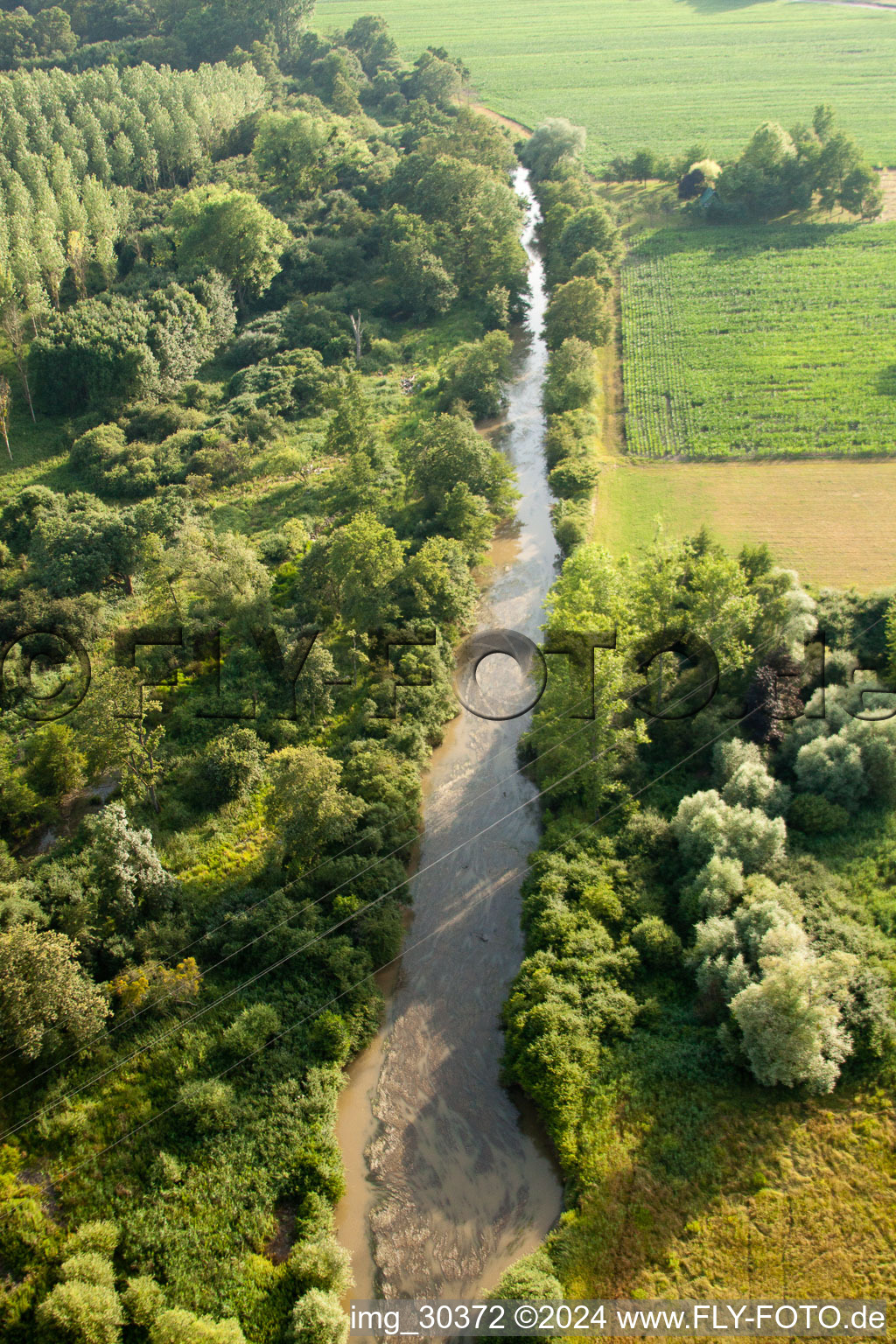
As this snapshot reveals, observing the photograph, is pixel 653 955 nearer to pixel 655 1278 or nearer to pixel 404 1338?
pixel 655 1278

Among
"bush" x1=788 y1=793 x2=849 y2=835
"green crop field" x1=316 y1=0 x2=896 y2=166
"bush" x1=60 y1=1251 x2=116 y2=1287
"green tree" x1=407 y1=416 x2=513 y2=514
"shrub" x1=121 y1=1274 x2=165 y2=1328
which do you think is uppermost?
"green crop field" x1=316 y1=0 x2=896 y2=166

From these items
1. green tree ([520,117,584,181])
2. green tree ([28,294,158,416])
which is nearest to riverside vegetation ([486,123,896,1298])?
green tree ([28,294,158,416])

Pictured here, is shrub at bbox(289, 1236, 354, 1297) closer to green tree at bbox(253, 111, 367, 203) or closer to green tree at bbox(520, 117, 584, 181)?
green tree at bbox(253, 111, 367, 203)

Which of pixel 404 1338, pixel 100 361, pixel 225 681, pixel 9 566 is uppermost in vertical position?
pixel 100 361

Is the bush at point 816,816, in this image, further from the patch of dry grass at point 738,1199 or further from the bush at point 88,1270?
the bush at point 88,1270

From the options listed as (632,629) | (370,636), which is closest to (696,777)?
(632,629)

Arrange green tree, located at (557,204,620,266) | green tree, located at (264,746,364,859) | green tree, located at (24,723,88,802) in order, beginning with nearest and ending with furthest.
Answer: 1. green tree, located at (264,746,364,859)
2. green tree, located at (24,723,88,802)
3. green tree, located at (557,204,620,266)
